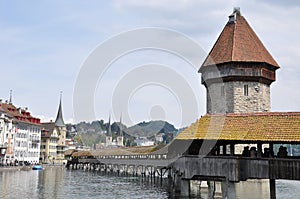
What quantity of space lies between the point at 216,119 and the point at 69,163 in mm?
58096

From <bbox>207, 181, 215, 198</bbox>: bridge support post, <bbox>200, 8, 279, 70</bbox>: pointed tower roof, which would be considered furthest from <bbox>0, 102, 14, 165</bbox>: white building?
<bbox>207, 181, 215, 198</bbox>: bridge support post

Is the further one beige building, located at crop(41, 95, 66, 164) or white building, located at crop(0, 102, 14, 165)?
beige building, located at crop(41, 95, 66, 164)

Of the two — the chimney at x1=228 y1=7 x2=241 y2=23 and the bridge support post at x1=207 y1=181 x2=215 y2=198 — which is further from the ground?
the chimney at x1=228 y1=7 x2=241 y2=23

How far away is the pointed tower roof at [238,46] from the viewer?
30109 millimetres

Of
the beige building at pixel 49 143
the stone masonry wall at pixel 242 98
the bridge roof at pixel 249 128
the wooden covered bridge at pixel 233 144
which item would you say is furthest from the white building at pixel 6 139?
the bridge roof at pixel 249 128

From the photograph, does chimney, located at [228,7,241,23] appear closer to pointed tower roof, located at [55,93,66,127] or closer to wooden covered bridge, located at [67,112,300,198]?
wooden covered bridge, located at [67,112,300,198]

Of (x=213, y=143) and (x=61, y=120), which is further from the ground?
(x=61, y=120)

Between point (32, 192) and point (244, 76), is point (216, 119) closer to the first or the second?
point (244, 76)

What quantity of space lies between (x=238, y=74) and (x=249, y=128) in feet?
41.4

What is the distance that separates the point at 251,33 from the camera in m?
32.6

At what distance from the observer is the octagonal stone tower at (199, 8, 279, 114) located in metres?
29.7

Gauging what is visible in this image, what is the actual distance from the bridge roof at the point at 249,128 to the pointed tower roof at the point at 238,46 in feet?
39.4

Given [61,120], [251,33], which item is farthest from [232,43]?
[61,120]

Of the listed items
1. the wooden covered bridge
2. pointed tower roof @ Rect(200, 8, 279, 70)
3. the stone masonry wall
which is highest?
pointed tower roof @ Rect(200, 8, 279, 70)
